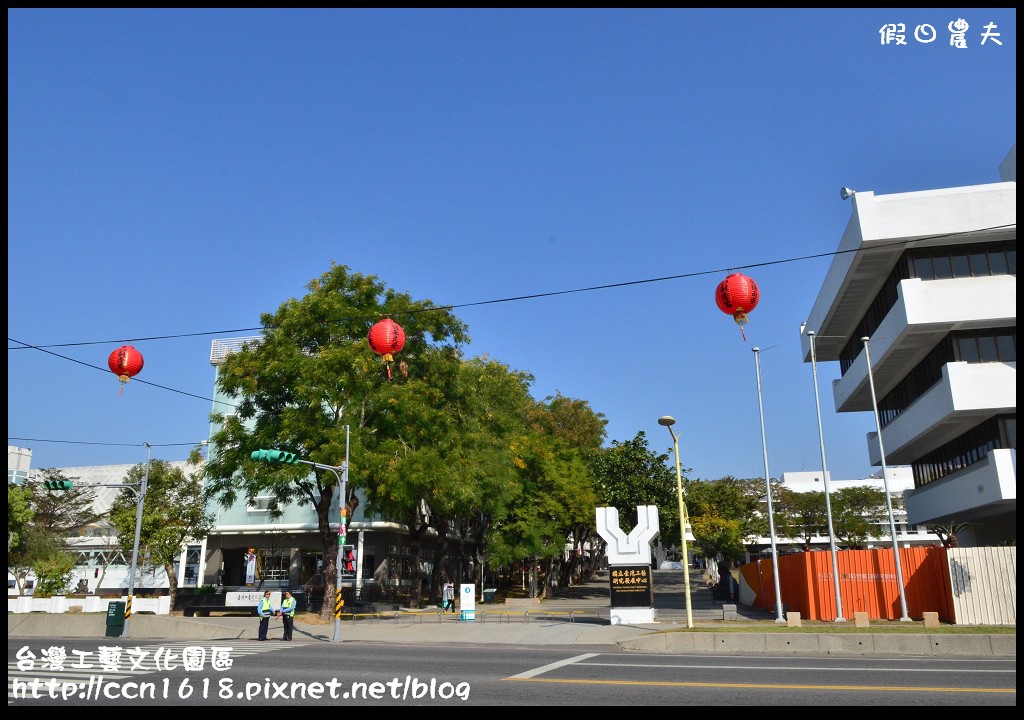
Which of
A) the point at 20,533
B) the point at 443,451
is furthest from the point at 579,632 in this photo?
the point at 20,533

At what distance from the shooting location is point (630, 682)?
12.5 metres

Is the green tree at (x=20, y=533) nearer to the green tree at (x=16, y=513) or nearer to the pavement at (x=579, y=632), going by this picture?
the green tree at (x=16, y=513)

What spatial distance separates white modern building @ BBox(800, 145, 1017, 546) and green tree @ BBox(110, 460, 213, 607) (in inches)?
1351

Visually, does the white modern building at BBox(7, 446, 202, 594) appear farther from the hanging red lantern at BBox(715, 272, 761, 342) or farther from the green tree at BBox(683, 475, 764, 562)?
the hanging red lantern at BBox(715, 272, 761, 342)

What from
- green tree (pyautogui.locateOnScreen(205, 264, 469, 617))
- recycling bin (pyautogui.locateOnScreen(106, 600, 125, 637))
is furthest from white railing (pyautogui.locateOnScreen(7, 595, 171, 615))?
recycling bin (pyautogui.locateOnScreen(106, 600, 125, 637))

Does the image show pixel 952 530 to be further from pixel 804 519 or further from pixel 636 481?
pixel 804 519

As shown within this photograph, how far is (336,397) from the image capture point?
1198 inches

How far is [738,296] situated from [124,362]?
13.7 meters

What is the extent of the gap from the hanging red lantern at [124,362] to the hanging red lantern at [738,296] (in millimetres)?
13191

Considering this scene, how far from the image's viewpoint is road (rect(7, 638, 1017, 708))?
34.7 ft

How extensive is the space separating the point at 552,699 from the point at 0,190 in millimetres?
9395

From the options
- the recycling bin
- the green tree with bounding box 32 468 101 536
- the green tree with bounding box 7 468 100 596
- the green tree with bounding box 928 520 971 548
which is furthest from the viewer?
the green tree with bounding box 32 468 101 536

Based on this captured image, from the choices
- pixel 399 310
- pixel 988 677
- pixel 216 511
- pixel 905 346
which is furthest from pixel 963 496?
pixel 216 511

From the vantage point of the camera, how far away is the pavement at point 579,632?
18250 millimetres
